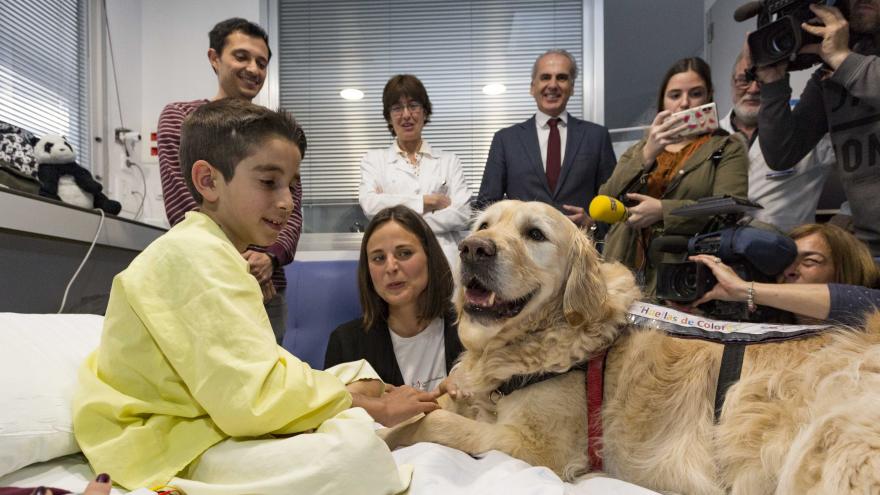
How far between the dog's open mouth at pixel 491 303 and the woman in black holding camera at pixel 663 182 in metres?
0.81

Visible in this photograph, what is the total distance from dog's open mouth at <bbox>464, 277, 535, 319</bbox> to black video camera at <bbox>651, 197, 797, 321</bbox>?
0.64 metres

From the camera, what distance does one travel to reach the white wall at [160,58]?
4.96 metres

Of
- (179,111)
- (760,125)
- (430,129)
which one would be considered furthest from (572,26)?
(179,111)

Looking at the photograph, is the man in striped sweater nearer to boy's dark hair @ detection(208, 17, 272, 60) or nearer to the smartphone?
boy's dark hair @ detection(208, 17, 272, 60)

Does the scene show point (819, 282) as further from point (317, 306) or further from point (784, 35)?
point (317, 306)

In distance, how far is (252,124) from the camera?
4.45ft

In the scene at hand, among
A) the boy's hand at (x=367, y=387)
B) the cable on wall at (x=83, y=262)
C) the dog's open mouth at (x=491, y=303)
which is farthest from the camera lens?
the cable on wall at (x=83, y=262)

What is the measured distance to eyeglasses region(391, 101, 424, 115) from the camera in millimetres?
3824

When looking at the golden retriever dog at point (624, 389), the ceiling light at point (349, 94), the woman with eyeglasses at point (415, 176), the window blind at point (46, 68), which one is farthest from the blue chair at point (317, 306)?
the ceiling light at point (349, 94)

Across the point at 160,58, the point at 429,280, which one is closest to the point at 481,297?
the point at 429,280

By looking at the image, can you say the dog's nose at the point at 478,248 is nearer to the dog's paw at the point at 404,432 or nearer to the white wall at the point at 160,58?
the dog's paw at the point at 404,432

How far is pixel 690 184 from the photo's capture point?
246 cm

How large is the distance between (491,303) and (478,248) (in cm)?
17

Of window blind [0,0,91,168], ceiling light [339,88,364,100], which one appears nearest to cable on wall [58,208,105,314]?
window blind [0,0,91,168]
